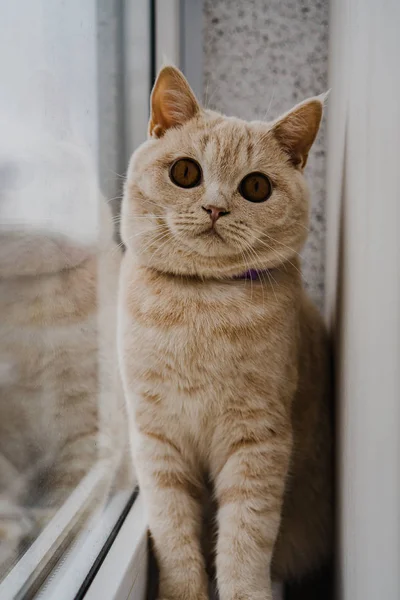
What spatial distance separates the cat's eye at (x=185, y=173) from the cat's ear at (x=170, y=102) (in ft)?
0.32

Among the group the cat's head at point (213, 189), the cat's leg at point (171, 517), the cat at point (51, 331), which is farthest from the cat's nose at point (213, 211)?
the cat's leg at point (171, 517)

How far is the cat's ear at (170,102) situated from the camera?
101 cm

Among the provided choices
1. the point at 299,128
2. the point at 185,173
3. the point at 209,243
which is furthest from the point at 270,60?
the point at 209,243

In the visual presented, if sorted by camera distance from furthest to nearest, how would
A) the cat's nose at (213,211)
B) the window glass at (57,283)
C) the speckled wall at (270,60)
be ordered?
the speckled wall at (270,60)
the cat's nose at (213,211)
the window glass at (57,283)

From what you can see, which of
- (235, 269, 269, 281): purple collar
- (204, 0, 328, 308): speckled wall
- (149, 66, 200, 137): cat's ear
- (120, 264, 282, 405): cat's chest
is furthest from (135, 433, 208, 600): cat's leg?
(204, 0, 328, 308): speckled wall

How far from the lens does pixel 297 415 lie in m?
1.15

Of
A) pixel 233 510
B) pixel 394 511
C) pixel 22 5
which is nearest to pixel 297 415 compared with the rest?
pixel 233 510

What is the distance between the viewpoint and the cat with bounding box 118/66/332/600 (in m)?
0.97

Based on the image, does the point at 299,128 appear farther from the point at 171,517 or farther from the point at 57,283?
the point at 171,517

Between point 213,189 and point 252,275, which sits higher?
point 213,189

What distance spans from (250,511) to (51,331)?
450mm

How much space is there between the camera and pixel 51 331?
3.33 feet

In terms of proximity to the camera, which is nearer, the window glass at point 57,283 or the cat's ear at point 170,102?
the window glass at point 57,283

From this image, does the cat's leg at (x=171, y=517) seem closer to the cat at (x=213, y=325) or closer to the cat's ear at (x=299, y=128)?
the cat at (x=213, y=325)
